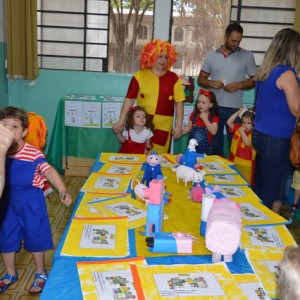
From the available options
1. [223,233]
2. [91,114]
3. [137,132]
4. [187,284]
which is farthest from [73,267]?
[91,114]

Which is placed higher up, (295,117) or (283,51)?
(283,51)

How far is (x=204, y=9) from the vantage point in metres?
4.89

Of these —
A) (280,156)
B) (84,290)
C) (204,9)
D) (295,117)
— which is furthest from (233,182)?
(204,9)

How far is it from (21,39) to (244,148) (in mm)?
2661

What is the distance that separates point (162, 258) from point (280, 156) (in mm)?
1228

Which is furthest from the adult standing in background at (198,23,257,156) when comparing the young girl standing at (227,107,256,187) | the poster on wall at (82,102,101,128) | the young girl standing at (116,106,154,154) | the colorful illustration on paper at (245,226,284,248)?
the colorful illustration on paper at (245,226,284,248)

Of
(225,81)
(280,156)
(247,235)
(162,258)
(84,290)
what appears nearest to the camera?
(84,290)

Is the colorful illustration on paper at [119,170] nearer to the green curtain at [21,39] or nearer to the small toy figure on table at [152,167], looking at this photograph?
the small toy figure on table at [152,167]

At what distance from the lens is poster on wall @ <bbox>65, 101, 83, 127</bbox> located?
4555mm

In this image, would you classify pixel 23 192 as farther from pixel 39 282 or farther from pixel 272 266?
pixel 272 266

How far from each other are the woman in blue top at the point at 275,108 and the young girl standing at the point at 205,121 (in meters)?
0.85

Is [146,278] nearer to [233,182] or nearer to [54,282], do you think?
[54,282]

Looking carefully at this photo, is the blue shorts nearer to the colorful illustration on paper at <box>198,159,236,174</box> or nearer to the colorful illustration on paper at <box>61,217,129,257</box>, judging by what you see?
the colorful illustration on paper at <box>61,217,129,257</box>

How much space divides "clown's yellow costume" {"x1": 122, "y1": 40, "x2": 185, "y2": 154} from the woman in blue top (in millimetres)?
950
